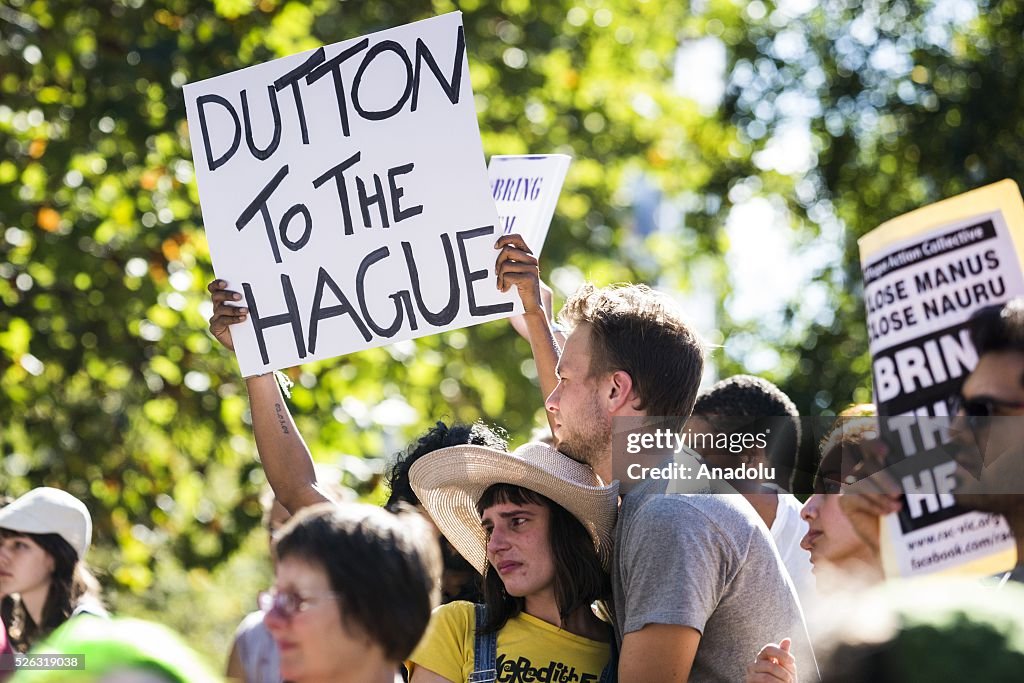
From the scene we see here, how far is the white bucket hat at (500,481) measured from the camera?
9.87 feet

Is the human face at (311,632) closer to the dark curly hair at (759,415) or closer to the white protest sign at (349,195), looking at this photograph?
the white protest sign at (349,195)

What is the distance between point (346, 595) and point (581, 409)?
3.16 feet

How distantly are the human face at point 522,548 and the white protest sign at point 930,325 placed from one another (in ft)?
2.48

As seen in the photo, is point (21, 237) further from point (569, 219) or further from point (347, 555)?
point (347, 555)

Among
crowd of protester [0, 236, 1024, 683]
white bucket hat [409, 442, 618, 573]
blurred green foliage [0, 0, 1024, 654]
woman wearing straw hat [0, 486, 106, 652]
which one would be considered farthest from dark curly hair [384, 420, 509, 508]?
blurred green foliage [0, 0, 1024, 654]

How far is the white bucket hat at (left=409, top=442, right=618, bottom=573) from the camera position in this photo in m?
3.01

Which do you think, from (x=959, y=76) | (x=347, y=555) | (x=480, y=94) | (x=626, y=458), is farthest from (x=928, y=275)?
(x=959, y=76)

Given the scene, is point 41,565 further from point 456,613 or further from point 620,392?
point 620,392

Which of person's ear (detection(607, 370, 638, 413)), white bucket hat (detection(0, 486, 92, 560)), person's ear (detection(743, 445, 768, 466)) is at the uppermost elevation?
white bucket hat (detection(0, 486, 92, 560))

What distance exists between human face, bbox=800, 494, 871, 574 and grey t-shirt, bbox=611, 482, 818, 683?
0.16m

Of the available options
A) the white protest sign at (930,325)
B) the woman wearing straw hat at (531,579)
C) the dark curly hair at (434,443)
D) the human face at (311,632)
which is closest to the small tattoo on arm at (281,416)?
the dark curly hair at (434,443)

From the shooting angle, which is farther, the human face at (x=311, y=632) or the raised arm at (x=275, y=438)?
the raised arm at (x=275, y=438)

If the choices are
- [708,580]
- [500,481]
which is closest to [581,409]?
[500,481]

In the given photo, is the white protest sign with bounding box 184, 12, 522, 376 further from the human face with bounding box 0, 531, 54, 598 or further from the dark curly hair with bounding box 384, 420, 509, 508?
A: the human face with bounding box 0, 531, 54, 598
